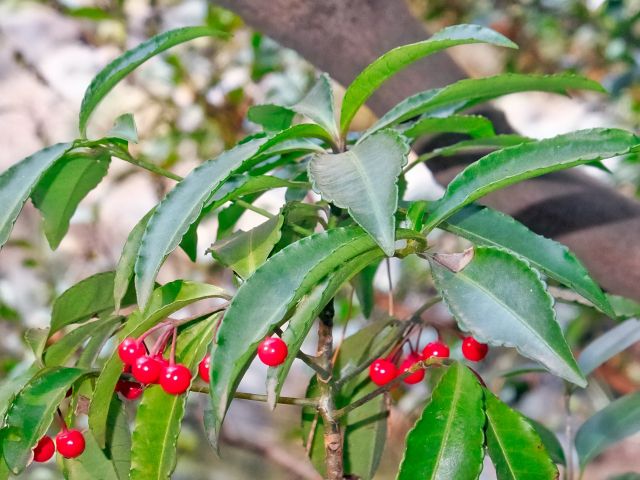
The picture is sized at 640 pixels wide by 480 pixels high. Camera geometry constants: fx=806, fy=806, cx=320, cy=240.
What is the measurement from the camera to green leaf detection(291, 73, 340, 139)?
0.64 m

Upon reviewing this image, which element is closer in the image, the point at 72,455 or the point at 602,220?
the point at 72,455

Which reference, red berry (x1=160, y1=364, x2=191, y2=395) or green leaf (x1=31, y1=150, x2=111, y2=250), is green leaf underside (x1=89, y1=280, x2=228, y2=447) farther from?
green leaf (x1=31, y1=150, x2=111, y2=250)

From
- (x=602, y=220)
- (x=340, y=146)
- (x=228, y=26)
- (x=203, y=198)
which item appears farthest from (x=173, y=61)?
(x=203, y=198)

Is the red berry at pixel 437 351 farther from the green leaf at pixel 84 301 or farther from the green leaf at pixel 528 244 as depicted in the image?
the green leaf at pixel 84 301

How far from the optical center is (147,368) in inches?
21.5

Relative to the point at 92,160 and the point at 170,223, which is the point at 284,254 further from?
the point at 92,160

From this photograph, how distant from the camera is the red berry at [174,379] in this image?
0.54 metres

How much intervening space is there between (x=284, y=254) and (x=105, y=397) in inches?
7.6

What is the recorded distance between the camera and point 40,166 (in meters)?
0.58

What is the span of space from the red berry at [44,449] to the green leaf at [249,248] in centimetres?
22

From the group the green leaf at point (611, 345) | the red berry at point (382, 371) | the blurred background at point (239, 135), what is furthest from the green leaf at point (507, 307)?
the blurred background at point (239, 135)

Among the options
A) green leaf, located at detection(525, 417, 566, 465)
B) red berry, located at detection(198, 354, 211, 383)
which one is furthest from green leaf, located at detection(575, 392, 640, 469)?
red berry, located at detection(198, 354, 211, 383)

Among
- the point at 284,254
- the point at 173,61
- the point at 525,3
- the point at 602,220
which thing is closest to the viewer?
the point at 284,254

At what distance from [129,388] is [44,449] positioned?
8cm
